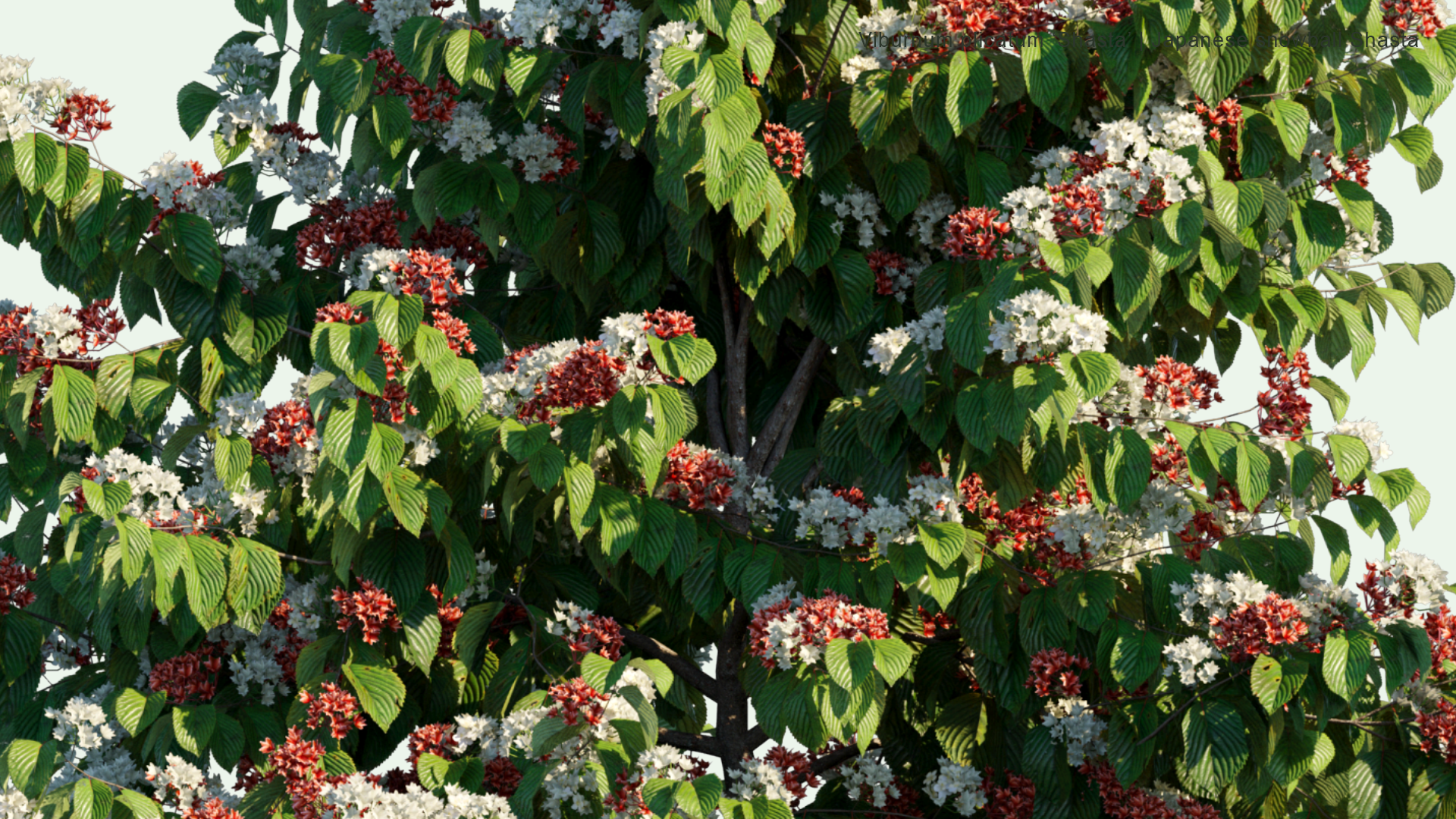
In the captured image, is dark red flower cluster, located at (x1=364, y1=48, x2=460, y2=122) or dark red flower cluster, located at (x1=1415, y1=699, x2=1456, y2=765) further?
dark red flower cluster, located at (x1=364, y1=48, x2=460, y2=122)

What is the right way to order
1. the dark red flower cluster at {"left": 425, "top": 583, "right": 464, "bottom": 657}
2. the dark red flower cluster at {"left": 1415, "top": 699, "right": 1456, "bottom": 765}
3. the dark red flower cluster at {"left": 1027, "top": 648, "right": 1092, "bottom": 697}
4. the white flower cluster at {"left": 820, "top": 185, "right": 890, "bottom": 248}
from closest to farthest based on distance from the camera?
1. the dark red flower cluster at {"left": 1415, "top": 699, "right": 1456, "bottom": 765}
2. the dark red flower cluster at {"left": 1027, "top": 648, "right": 1092, "bottom": 697}
3. the dark red flower cluster at {"left": 425, "top": 583, "right": 464, "bottom": 657}
4. the white flower cluster at {"left": 820, "top": 185, "right": 890, "bottom": 248}

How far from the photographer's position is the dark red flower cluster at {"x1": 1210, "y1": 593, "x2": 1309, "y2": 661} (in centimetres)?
621

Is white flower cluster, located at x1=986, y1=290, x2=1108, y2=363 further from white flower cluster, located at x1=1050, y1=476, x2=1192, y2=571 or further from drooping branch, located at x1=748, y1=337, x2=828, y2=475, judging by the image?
drooping branch, located at x1=748, y1=337, x2=828, y2=475

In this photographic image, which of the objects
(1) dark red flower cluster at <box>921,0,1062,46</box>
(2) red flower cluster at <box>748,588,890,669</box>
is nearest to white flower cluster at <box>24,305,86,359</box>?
(2) red flower cluster at <box>748,588,890,669</box>

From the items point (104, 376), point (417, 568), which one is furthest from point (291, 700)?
point (104, 376)

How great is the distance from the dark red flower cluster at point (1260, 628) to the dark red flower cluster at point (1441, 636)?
65 centimetres

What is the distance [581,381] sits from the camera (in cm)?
638

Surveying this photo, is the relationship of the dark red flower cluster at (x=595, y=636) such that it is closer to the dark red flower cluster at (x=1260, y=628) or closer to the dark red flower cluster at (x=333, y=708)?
the dark red flower cluster at (x=333, y=708)

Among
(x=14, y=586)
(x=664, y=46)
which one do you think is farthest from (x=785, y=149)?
(x=14, y=586)

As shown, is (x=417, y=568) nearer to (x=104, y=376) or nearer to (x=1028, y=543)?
(x=104, y=376)

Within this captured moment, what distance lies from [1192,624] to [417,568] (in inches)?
126

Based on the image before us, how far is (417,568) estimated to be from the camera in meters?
6.86

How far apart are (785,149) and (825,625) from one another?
7.11ft

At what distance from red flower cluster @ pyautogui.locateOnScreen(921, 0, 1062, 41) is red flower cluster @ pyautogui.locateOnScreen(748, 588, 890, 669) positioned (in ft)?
8.43
